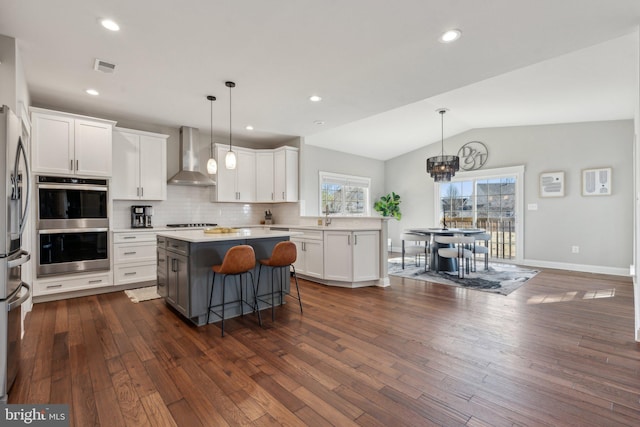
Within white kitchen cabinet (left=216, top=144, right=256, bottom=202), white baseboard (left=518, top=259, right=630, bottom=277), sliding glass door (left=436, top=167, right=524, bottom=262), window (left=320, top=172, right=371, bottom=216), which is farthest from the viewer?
window (left=320, top=172, right=371, bottom=216)

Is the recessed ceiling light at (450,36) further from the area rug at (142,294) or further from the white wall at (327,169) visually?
the area rug at (142,294)

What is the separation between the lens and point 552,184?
592cm

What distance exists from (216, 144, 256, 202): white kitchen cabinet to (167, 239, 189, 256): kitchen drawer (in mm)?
2210

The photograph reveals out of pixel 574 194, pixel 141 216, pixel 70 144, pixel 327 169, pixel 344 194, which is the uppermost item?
pixel 327 169

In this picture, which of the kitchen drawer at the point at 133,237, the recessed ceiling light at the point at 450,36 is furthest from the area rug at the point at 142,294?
the recessed ceiling light at the point at 450,36

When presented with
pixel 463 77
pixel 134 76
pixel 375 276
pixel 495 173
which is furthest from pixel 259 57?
pixel 495 173

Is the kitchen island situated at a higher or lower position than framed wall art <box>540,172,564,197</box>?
lower

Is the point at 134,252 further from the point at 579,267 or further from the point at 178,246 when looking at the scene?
the point at 579,267

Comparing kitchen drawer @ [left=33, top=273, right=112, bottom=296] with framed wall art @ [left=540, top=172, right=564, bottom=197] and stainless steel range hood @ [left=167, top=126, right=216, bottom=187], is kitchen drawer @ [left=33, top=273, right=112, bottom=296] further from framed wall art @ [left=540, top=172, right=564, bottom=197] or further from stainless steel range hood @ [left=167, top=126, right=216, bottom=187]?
framed wall art @ [left=540, top=172, right=564, bottom=197]

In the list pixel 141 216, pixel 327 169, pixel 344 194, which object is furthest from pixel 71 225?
pixel 344 194

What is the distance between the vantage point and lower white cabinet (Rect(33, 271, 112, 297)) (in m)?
3.67

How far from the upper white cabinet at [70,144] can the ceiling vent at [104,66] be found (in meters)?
1.25

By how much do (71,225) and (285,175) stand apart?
129 inches

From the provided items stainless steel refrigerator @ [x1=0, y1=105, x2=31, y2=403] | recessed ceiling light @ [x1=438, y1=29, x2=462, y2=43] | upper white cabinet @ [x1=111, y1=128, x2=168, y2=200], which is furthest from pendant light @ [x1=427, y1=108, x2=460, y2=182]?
stainless steel refrigerator @ [x1=0, y1=105, x2=31, y2=403]
